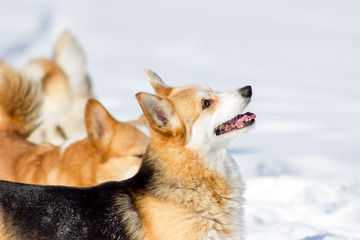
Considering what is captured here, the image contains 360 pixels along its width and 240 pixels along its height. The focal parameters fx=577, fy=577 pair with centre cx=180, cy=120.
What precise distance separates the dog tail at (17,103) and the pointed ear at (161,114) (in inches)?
98.3

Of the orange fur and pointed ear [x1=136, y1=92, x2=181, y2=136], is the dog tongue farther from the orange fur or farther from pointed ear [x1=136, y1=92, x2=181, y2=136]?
pointed ear [x1=136, y1=92, x2=181, y2=136]

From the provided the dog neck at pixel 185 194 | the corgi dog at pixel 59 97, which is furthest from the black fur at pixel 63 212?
the corgi dog at pixel 59 97

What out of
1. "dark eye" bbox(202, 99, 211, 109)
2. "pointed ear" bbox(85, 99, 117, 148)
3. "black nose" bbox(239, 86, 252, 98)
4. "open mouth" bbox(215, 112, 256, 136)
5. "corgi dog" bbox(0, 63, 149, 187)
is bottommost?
"corgi dog" bbox(0, 63, 149, 187)

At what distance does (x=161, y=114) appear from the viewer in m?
3.64

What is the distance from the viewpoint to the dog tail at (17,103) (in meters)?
5.69

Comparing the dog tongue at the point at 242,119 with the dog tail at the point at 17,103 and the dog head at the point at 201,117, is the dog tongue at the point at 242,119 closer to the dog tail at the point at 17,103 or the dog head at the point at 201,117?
the dog head at the point at 201,117

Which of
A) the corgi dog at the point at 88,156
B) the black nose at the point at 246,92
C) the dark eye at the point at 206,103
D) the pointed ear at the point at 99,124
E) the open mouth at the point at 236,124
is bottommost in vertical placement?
the corgi dog at the point at 88,156

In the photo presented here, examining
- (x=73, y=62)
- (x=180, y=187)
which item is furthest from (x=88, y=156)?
(x=73, y=62)

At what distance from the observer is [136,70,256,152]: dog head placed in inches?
141

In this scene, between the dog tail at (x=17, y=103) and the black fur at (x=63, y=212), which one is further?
the dog tail at (x=17, y=103)

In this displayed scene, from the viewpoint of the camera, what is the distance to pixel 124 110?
12773mm

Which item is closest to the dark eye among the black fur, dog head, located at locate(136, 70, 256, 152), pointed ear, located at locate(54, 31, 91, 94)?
dog head, located at locate(136, 70, 256, 152)

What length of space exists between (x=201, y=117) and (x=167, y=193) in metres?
0.56

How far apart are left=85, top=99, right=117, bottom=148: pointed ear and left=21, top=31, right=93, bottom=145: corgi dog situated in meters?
1.20
